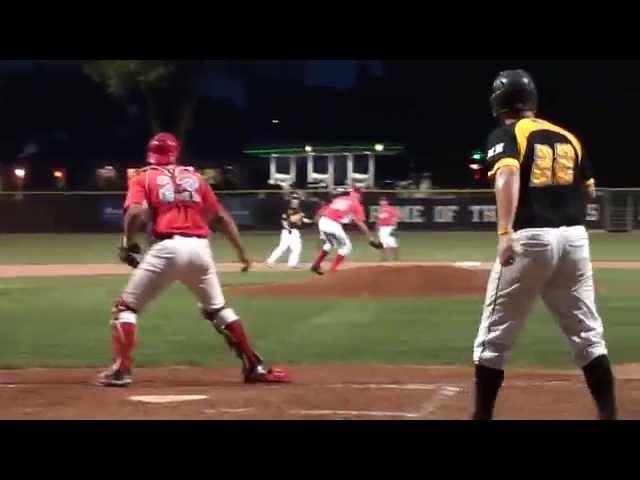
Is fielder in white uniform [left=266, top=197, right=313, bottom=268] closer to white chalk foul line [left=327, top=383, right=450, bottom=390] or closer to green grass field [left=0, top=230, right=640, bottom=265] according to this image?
green grass field [left=0, top=230, right=640, bottom=265]

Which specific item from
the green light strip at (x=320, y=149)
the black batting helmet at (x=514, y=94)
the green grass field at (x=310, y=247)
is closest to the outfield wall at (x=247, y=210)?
the green grass field at (x=310, y=247)

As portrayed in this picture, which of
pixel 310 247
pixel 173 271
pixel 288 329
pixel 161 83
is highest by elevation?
pixel 161 83

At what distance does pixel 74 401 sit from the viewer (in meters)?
6.83

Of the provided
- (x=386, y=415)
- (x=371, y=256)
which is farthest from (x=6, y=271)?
(x=386, y=415)

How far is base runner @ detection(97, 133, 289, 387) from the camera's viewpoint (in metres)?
7.19

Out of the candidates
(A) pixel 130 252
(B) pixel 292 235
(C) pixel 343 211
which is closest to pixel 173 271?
(A) pixel 130 252

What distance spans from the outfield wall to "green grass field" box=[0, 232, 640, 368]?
16549 millimetres

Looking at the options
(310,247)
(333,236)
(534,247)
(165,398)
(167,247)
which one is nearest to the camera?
(534,247)

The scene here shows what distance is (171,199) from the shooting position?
720 centimetres

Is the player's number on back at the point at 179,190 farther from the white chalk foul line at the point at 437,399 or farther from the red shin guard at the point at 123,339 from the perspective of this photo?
the white chalk foul line at the point at 437,399

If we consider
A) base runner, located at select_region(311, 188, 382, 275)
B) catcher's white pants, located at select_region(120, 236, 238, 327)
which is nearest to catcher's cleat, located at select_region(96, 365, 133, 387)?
catcher's white pants, located at select_region(120, 236, 238, 327)

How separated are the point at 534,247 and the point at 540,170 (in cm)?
42

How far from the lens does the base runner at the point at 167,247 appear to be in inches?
283

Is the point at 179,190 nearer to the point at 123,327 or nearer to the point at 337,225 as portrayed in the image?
the point at 123,327
